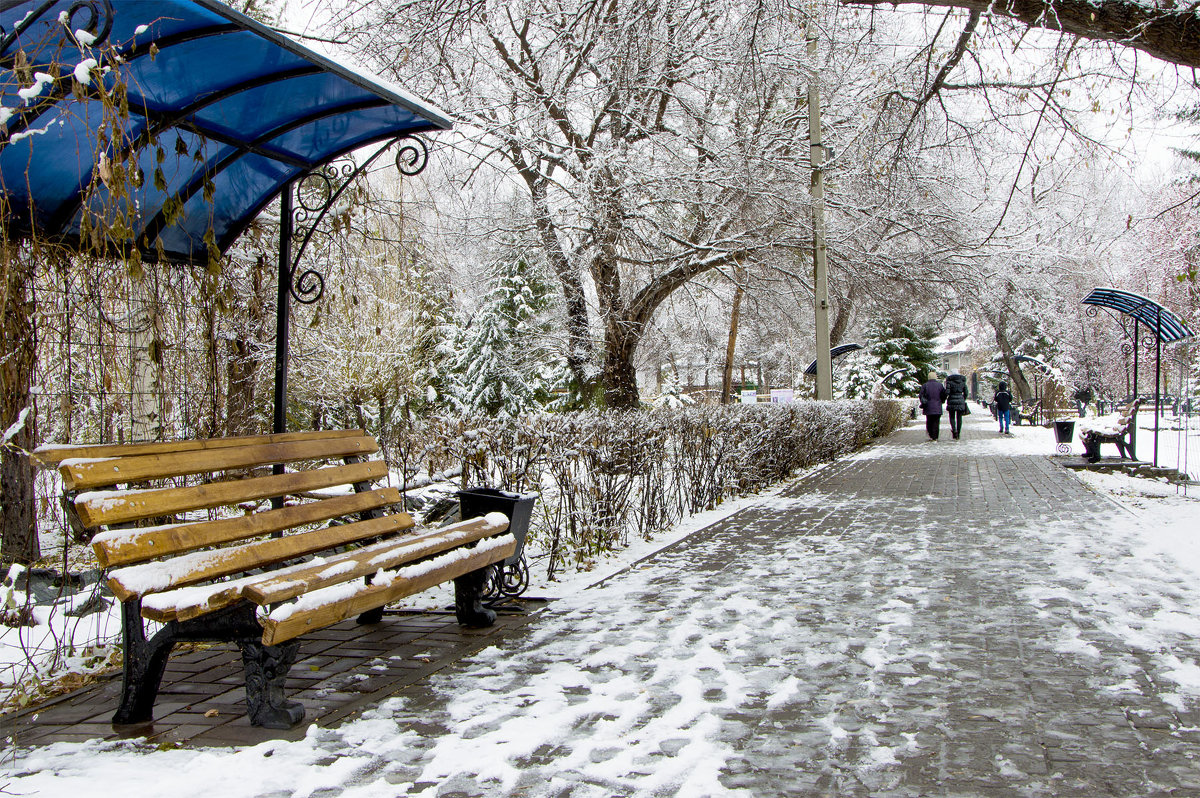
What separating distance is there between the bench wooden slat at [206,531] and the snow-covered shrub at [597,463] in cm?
149

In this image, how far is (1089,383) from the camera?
41.8 m

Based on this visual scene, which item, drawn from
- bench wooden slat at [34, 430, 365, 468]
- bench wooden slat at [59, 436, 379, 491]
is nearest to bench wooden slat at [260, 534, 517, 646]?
bench wooden slat at [59, 436, 379, 491]

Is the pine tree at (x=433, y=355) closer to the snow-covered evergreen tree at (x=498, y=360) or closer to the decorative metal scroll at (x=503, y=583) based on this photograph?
the snow-covered evergreen tree at (x=498, y=360)

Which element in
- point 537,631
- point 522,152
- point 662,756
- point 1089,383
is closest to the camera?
point 662,756

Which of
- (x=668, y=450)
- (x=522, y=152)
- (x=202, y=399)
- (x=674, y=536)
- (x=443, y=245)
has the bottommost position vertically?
(x=674, y=536)

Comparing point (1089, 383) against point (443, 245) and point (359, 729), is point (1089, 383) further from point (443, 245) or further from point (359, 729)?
point (359, 729)

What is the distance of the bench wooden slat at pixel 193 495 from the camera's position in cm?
319

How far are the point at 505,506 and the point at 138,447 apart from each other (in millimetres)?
2145

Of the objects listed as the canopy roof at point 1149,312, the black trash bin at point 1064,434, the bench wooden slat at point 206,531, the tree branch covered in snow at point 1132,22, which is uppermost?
the tree branch covered in snow at point 1132,22

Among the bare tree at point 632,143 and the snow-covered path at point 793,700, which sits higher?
the bare tree at point 632,143

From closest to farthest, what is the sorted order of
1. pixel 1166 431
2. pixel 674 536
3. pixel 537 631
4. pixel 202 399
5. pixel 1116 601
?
1. pixel 537 631
2. pixel 1116 601
3. pixel 202 399
4. pixel 674 536
5. pixel 1166 431

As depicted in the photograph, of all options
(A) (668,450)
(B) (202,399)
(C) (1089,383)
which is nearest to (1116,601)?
(A) (668,450)

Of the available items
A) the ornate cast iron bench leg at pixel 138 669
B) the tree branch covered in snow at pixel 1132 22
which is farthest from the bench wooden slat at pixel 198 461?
the tree branch covered in snow at pixel 1132 22

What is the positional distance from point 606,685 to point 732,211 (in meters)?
9.57
